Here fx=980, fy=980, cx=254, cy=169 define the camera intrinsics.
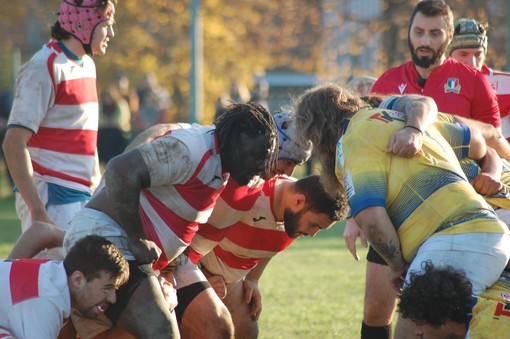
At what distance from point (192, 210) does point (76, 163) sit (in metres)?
1.62

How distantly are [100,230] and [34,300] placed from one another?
47 cm

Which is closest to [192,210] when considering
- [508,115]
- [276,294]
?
[508,115]

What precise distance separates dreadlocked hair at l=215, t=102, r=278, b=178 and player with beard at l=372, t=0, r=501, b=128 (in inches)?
66.5

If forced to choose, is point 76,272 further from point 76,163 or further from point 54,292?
point 76,163

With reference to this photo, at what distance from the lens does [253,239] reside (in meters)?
5.96

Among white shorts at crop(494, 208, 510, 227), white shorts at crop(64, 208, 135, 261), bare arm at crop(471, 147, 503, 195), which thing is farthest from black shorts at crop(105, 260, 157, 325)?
white shorts at crop(494, 208, 510, 227)

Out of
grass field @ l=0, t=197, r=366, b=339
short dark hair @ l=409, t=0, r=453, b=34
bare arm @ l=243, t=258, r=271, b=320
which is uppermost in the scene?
short dark hair @ l=409, t=0, r=453, b=34

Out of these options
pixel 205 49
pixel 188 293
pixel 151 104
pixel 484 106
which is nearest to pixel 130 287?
pixel 188 293

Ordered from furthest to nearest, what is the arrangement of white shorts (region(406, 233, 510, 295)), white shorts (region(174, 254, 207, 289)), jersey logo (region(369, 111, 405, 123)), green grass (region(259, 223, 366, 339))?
green grass (region(259, 223, 366, 339))
white shorts (region(174, 254, 207, 289))
jersey logo (region(369, 111, 405, 123))
white shorts (region(406, 233, 510, 295))

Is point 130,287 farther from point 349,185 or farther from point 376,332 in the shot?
point 376,332

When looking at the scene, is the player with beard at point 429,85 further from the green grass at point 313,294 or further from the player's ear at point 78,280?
the player's ear at point 78,280

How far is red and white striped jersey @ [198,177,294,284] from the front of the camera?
5.82 metres

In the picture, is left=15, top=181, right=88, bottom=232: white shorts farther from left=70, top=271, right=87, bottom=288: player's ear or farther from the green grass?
the green grass

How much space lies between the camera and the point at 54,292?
4.73m
